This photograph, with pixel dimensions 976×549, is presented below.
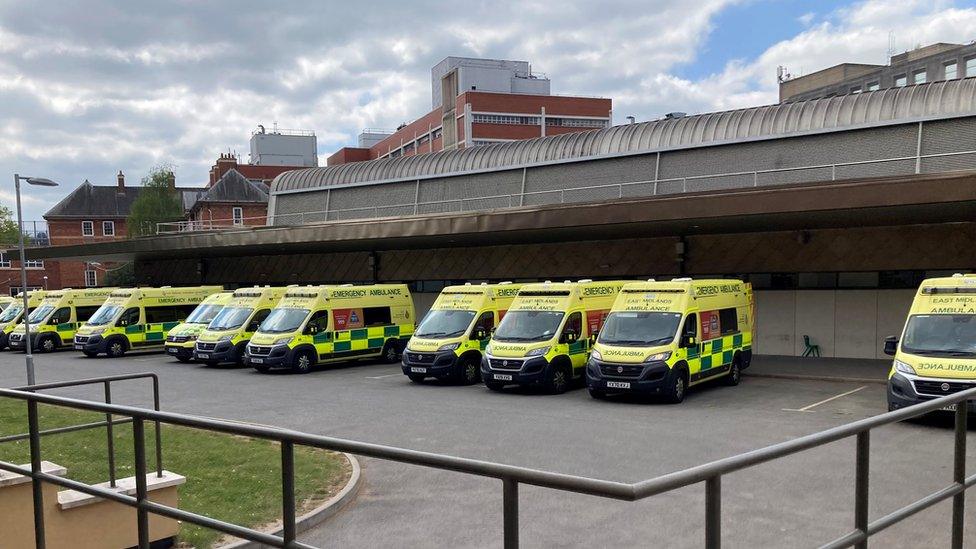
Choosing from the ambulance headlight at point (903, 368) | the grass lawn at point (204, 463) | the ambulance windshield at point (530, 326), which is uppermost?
the grass lawn at point (204, 463)

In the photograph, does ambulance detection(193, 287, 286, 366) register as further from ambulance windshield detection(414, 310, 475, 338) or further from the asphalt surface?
ambulance windshield detection(414, 310, 475, 338)

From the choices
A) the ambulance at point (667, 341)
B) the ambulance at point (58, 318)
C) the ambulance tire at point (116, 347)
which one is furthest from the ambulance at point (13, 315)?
the ambulance at point (667, 341)

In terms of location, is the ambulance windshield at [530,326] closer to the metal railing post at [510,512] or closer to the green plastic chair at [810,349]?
the green plastic chair at [810,349]

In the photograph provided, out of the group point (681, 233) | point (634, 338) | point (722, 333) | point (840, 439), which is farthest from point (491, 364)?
point (840, 439)

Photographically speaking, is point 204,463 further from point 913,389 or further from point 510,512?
point 913,389

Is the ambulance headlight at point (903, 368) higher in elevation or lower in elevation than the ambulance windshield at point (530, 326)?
lower

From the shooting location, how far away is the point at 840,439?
332 cm

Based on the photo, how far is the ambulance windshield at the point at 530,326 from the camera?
677 inches

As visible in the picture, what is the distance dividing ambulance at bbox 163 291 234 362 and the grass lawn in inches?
746

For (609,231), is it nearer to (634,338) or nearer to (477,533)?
A: (634,338)

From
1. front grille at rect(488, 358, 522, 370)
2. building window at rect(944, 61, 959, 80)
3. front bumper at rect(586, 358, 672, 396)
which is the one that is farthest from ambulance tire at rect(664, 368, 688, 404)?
building window at rect(944, 61, 959, 80)

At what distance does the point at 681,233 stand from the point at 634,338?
31.1 ft

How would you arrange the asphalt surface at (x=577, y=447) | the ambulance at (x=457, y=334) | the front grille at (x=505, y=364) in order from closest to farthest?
the asphalt surface at (x=577, y=447) → the front grille at (x=505, y=364) → the ambulance at (x=457, y=334)

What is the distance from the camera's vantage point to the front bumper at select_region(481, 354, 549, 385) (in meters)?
16.4
